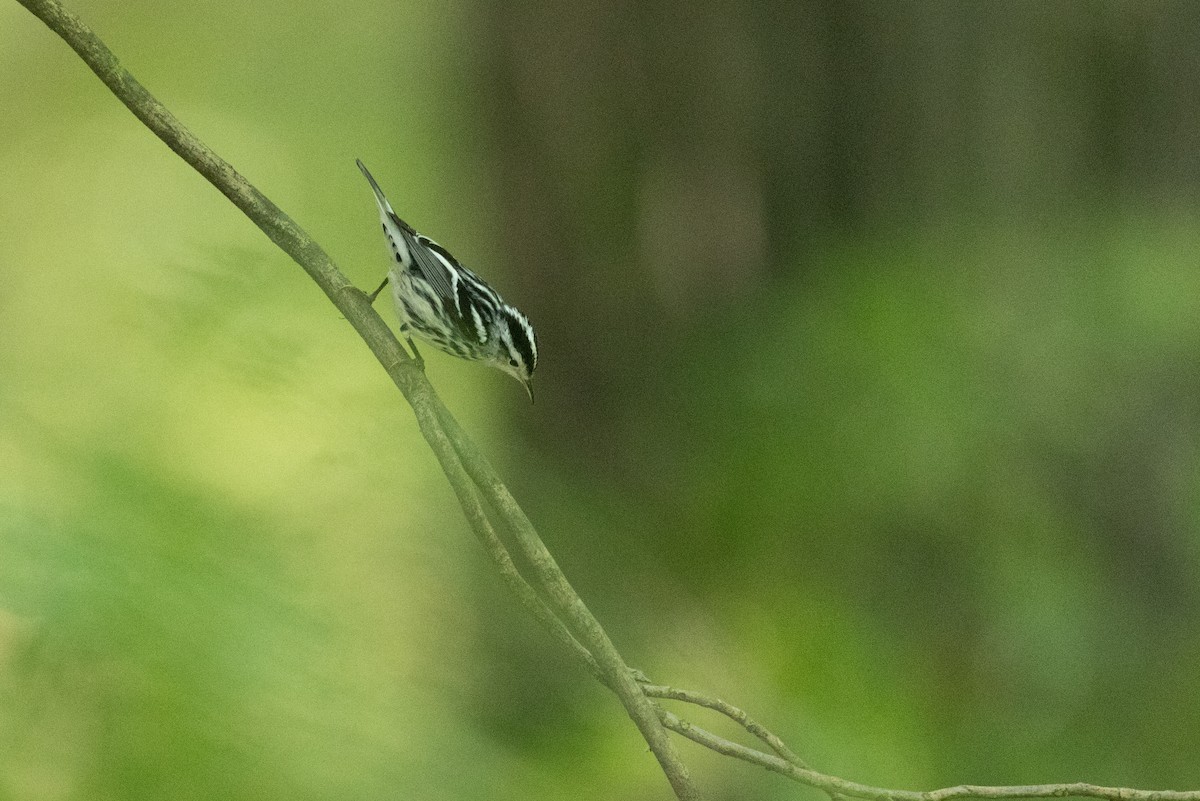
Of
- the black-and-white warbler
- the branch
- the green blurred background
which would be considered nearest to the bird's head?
the black-and-white warbler

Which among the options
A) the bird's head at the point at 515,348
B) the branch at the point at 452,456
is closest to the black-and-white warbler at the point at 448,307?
the bird's head at the point at 515,348

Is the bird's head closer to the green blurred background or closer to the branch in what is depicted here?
the green blurred background

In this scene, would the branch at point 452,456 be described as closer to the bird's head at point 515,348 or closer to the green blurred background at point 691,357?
the green blurred background at point 691,357

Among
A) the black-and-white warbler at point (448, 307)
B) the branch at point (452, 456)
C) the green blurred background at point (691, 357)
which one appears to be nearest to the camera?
the branch at point (452, 456)

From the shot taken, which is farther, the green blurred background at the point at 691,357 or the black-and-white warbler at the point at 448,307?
the black-and-white warbler at the point at 448,307

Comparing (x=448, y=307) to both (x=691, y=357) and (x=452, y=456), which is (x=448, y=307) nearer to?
(x=691, y=357)

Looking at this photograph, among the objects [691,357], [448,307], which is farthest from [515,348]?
[691,357]
